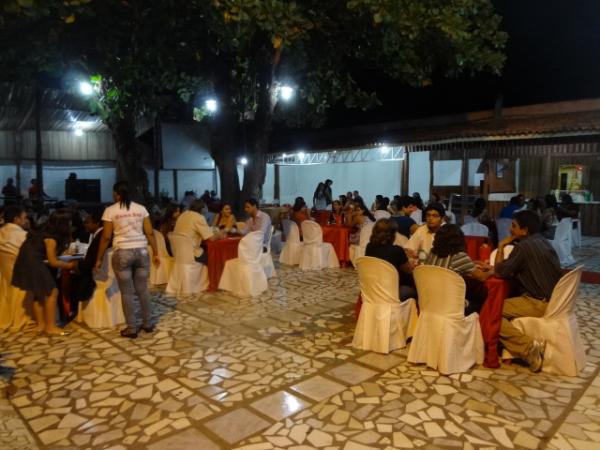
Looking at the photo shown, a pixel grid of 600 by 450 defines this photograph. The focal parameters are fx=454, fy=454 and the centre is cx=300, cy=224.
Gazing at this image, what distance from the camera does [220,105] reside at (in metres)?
9.83

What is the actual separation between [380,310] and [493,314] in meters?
1.04

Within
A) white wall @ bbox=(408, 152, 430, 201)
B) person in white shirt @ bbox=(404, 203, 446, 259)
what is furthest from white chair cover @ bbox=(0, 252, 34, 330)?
white wall @ bbox=(408, 152, 430, 201)

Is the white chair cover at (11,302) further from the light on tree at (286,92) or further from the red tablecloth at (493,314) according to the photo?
the light on tree at (286,92)

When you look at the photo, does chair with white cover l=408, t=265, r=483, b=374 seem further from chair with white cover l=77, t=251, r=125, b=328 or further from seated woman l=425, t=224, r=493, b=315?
chair with white cover l=77, t=251, r=125, b=328

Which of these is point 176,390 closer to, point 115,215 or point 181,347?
point 181,347

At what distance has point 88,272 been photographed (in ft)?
17.5

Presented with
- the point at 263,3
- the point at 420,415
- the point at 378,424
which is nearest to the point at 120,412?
the point at 378,424

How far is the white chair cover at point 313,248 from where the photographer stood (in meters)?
8.52

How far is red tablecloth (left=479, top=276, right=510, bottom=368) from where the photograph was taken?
4.17 metres

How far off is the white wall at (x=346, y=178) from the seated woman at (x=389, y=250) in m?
10.9

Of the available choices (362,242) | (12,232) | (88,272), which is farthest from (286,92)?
(12,232)

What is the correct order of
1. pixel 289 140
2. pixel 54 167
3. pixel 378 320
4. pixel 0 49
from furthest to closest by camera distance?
pixel 54 167 → pixel 289 140 → pixel 0 49 → pixel 378 320

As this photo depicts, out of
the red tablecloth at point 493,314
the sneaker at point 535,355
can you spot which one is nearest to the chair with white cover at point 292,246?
the red tablecloth at point 493,314

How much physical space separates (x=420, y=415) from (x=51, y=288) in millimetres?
4146
